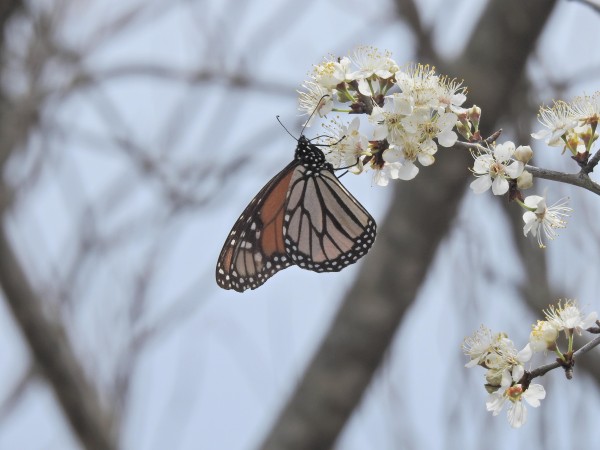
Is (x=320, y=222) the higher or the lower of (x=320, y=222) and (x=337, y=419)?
the higher

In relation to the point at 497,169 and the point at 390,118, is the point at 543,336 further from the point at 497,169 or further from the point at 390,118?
the point at 390,118

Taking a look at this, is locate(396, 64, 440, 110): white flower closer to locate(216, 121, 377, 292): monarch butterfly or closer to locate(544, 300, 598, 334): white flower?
locate(544, 300, 598, 334): white flower

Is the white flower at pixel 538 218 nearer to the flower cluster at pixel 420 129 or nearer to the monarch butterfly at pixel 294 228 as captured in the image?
the flower cluster at pixel 420 129

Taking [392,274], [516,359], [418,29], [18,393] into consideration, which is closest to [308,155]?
[516,359]

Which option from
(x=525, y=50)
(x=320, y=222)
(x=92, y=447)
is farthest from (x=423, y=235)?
(x=92, y=447)

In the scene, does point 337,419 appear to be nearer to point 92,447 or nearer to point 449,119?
point 92,447

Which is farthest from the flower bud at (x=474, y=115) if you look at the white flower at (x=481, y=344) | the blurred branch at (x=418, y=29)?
the blurred branch at (x=418, y=29)
